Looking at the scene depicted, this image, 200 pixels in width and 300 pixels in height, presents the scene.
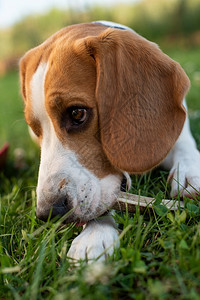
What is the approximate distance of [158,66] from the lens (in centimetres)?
262

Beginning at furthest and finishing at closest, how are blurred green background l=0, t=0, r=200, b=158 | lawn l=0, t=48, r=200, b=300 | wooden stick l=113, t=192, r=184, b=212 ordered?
blurred green background l=0, t=0, r=200, b=158 < wooden stick l=113, t=192, r=184, b=212 < lawn l=0, t=48, r=200, b=300

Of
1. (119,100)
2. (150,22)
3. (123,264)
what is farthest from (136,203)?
(150,22)

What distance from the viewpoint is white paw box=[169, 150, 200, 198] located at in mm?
2525

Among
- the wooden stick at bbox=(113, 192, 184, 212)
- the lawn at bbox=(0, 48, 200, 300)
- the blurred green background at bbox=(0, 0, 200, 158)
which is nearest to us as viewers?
the lawn at bbox=(0, 48, 200, 300)

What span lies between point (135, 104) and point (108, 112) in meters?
0.19

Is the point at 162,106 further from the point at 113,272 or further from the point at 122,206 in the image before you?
the point at 113,272

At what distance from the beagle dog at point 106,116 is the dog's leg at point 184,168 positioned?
14mm

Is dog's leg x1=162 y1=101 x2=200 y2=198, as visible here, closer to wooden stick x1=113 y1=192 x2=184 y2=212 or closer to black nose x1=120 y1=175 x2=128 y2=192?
wooden stick x1=113 y1=192 x2=184 y2=212

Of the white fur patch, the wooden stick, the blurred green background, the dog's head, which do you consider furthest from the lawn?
the blurred green background

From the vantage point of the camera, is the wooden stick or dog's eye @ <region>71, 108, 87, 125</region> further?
dog's eye @ <region>71, 108, 87, 125</region>

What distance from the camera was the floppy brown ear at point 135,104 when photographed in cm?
249

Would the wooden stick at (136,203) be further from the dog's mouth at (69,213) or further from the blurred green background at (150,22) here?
the blurred green background at (150,22)

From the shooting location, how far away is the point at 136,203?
2.38 meters

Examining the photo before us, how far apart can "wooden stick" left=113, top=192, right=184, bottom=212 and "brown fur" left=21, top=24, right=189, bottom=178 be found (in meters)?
0.18
